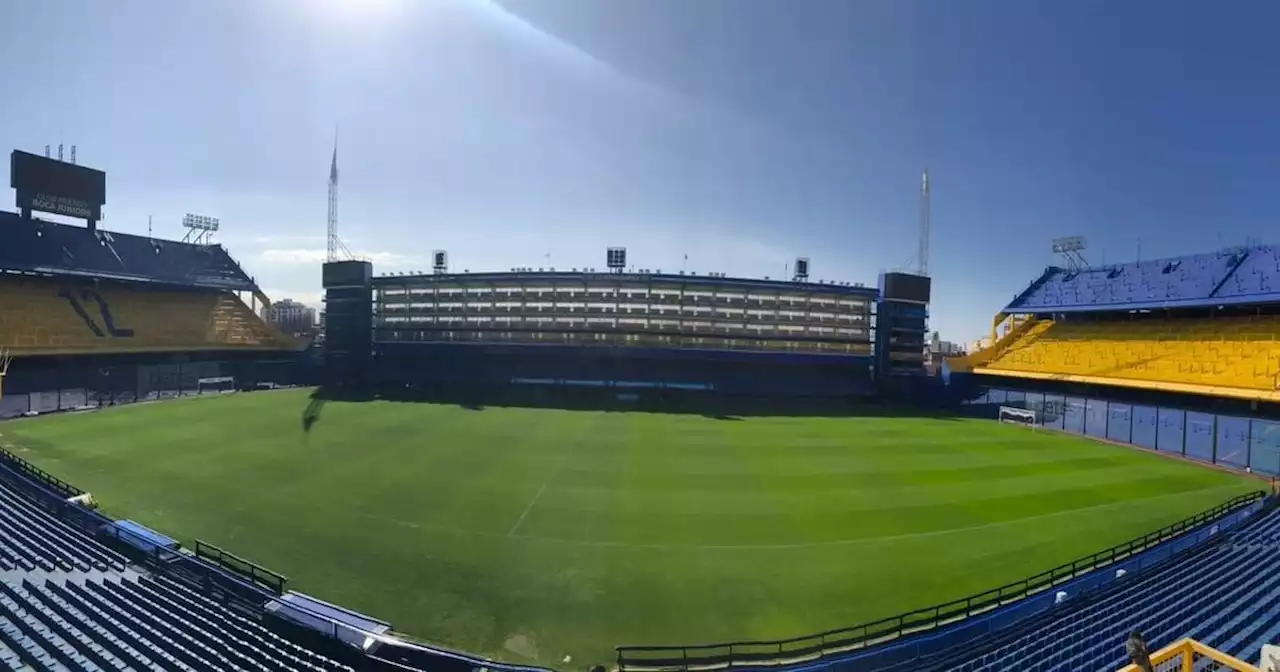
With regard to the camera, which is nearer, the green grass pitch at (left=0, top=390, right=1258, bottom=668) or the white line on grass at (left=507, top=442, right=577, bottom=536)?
the green grass pitch at (left=0, top=390, right=1258, bottom=668)

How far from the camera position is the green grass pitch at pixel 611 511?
46.0 ft

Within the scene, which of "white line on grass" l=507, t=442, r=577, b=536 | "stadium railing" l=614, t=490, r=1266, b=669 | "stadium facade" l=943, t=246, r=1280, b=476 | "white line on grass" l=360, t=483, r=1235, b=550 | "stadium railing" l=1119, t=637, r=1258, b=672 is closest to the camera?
"stadium railing" l=1119, t=637, r=1258, b=672

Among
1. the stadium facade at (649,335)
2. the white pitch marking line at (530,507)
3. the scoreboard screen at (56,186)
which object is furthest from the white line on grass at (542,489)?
the scoreboard screen at (56,186)

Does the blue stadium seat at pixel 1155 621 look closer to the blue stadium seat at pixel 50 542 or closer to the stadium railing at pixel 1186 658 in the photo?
the stadium railing at pixel 1186 658

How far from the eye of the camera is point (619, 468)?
25906mm

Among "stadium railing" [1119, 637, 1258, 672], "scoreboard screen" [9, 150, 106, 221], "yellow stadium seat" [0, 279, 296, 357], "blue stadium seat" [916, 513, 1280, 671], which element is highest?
"scoreboard screen" [9, 150, 106, 221]

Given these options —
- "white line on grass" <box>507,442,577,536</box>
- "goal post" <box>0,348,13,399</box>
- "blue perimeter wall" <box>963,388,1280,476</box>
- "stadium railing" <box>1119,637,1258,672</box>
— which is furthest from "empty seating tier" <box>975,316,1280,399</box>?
"goal post" <box>0,348,13,399</box>

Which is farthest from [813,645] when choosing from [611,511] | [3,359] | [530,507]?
[3,359]

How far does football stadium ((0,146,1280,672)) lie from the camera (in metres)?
11.8

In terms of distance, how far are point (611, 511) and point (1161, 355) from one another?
140 ft

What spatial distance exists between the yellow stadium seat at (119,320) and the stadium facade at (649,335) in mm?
11690

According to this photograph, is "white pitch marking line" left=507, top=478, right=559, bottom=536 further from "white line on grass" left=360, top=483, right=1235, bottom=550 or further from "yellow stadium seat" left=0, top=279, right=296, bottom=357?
"yellow stadium seat" left=0, top=279, right=296, bottom=357

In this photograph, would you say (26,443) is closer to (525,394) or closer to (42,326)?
(42,326)

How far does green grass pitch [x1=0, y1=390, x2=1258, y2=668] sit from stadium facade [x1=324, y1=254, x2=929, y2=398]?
15949 millimetres
